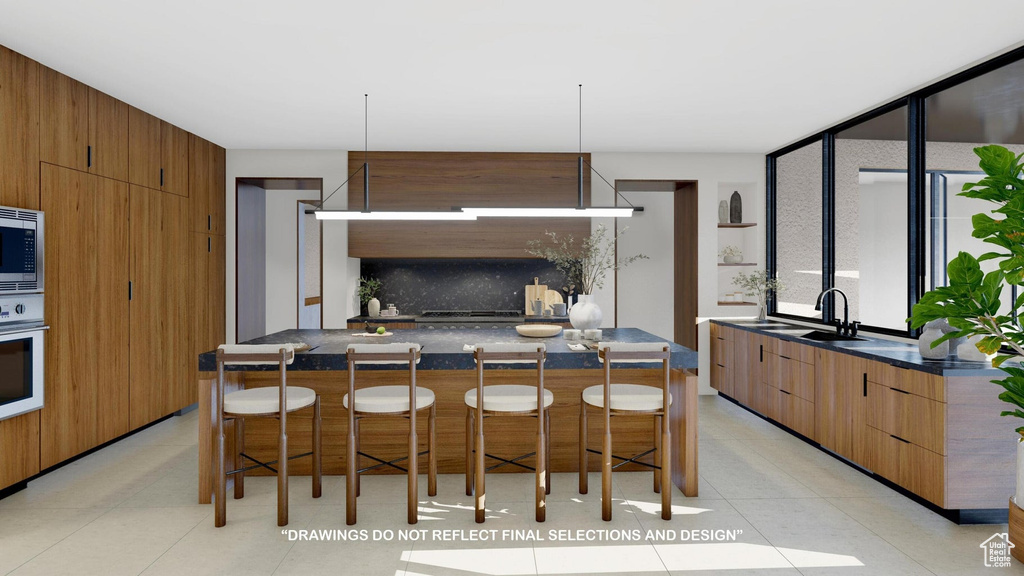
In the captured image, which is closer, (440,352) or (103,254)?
(440,352)

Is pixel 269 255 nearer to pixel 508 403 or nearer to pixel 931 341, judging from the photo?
pixel 508 403

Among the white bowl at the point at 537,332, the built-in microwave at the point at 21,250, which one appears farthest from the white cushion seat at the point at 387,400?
the built-in microwave at the point at 21,250

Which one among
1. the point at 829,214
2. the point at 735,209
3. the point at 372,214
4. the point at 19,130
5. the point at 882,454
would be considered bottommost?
the point at 882,454

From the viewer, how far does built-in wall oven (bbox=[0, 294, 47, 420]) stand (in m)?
3.24

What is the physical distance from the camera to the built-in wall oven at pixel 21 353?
324 centimetres

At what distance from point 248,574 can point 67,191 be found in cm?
298

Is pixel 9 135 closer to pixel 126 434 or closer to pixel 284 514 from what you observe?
pixel 126 434

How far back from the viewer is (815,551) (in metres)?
2.67

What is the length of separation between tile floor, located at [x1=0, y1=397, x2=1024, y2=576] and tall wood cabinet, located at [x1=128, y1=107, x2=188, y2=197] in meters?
2.27

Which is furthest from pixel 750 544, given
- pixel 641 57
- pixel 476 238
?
pixel 476 238

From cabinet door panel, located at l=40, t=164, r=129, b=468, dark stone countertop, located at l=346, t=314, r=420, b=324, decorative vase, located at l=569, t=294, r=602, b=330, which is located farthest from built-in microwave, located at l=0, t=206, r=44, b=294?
decorative vase, located at l=569, t=294, r=602, b=330

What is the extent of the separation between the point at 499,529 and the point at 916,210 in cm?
346

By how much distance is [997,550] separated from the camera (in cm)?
268

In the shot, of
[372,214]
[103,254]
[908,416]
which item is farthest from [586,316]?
[103,254]
